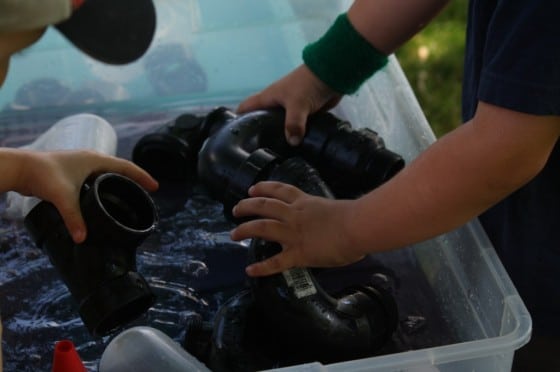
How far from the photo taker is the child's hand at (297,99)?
3.37 feet

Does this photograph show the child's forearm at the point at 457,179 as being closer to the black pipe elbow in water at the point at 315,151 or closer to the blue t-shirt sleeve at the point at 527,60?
the blue t-shirt sleeve at the point at 527,60

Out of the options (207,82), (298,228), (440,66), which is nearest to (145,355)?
(298,228)

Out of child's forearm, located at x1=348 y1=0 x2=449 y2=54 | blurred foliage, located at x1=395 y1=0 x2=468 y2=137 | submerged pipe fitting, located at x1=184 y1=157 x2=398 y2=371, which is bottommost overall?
blurred foliage, located at x1=395 y1=0 x2=468 y2=137

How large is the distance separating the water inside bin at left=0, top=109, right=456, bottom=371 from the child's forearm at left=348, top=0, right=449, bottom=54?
0.27m

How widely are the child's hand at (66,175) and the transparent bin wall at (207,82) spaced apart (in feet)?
0.62

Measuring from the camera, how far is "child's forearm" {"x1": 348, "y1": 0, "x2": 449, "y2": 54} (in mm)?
1004

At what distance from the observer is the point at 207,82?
1361 mm

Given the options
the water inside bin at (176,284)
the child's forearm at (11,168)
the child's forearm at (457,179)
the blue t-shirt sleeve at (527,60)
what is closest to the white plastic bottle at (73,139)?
the water inside bin at (176,284)

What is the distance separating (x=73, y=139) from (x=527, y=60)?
64 centimetres

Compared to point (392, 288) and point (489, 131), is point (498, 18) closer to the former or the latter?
point (489, 131)

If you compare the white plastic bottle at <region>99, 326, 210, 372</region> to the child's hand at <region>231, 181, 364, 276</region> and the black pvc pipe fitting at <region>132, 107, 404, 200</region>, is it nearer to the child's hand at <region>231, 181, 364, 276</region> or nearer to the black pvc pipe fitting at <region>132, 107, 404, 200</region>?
the child's hand at <region>231, 181, 364, 276</region>

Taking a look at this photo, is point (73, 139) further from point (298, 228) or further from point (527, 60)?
point (527, 60)

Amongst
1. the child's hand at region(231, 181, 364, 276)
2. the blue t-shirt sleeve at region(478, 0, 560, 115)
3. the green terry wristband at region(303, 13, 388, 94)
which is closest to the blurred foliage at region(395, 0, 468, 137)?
the green terry wristband at region(303, 13, 388, 94)

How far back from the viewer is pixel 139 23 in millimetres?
811
